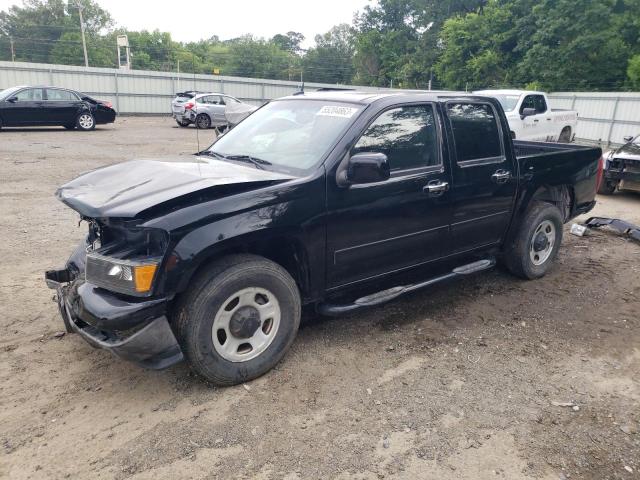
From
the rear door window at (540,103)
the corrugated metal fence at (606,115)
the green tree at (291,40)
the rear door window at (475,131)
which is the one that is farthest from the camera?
the green tree at (291,40)

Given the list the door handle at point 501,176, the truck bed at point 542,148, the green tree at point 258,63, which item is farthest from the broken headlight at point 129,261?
the green tree at point 258,63

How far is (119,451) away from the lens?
2.69 metres

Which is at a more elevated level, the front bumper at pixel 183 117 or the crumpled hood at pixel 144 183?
the crumpled hood at pixel 144 183

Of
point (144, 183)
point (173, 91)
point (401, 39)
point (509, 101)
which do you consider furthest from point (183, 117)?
point (401, 39)

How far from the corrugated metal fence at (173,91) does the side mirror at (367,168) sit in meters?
17.5

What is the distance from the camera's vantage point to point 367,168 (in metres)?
3.32

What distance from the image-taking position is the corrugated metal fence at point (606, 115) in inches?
772

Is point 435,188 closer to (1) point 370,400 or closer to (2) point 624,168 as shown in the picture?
(1) point 370,400

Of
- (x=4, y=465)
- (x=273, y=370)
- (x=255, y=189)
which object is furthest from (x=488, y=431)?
(x=4, y=465)

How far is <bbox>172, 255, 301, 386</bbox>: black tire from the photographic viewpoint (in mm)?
3021

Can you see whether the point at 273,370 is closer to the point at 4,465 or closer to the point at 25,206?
the point at 4,465

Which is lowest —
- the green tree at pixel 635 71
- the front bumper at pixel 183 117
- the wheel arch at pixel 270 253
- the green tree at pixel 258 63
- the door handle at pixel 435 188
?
the front bumper at pixel 183 117

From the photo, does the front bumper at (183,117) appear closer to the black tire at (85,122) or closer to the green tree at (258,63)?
the black tire at (85,122)

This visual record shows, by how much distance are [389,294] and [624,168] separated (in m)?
7.87
